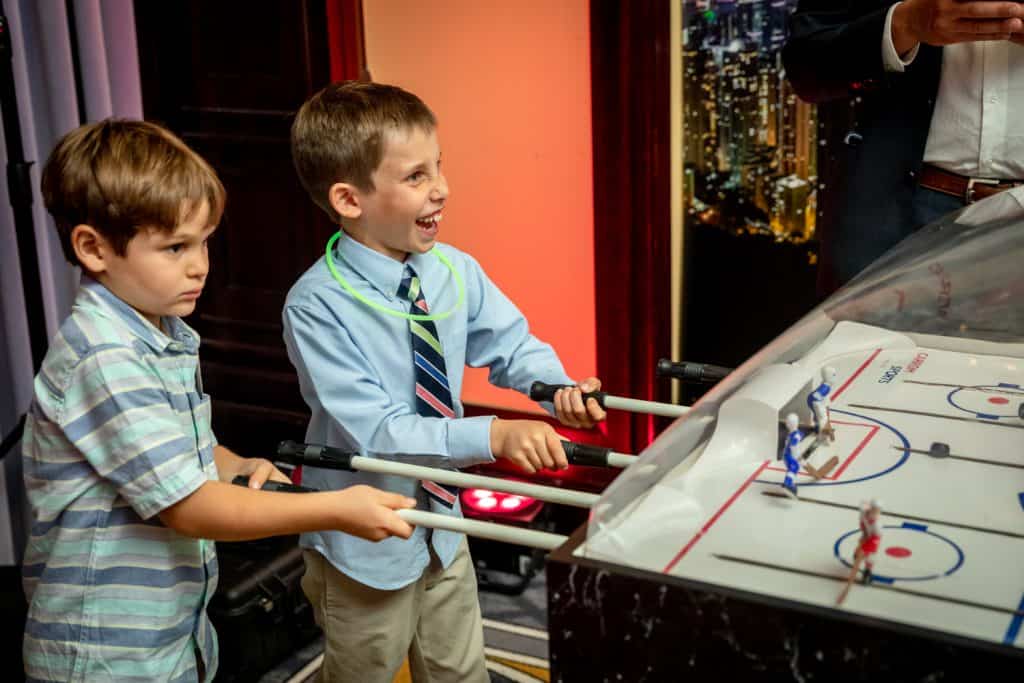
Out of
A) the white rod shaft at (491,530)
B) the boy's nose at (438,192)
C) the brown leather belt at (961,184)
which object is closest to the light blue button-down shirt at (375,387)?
the boy's nose at (438,192)

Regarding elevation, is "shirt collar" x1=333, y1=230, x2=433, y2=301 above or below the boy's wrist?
above

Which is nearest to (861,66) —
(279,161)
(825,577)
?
(825,577)

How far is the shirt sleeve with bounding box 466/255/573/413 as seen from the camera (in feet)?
6.62

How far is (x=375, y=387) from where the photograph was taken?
1789 mm

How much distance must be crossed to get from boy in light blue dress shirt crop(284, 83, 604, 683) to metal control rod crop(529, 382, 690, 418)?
16 mm

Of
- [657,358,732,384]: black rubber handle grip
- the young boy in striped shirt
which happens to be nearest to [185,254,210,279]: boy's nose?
the young boy in striped shirt

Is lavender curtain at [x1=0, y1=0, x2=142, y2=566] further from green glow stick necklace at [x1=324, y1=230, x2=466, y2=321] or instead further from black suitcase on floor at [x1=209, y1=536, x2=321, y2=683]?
green glow stick necklace at [x1=324, y1=230, x2=466, y2=321]

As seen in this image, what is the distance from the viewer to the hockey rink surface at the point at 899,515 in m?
1.08

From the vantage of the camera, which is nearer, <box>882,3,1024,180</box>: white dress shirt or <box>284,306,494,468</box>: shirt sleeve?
<box>284,306,494,468</box>: shirt sleeve

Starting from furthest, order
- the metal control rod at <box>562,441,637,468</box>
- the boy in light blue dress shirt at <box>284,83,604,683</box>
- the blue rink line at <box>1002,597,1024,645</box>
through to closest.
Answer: the boy in light blue dress shirt at <box>284,83,604,683</box> < the metal control rod at <box>562,441,637,468</box> < the blue rink line at <box>1002,597,1024,645</box>

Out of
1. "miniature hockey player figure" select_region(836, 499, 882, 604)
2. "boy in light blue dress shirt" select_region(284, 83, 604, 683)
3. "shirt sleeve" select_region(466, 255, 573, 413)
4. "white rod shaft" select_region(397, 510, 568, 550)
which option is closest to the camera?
"miniature hockey player figure" select_region(836, 499, 882, 604)

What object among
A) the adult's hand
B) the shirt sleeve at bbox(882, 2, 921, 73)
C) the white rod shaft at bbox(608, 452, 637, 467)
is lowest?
the white rod shaft at bbox(608, 452, 637, 467)

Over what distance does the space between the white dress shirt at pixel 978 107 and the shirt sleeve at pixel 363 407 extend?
102 centimetres

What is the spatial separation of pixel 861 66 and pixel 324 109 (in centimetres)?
98
